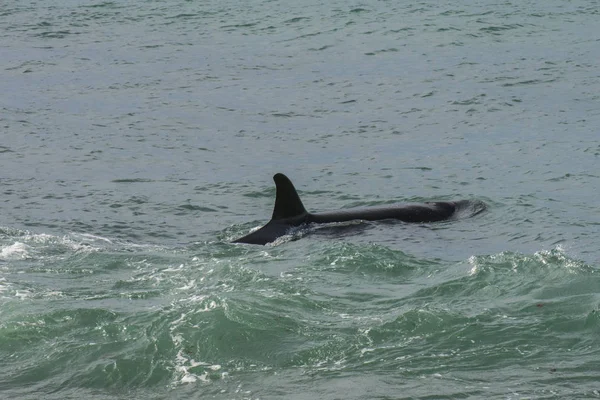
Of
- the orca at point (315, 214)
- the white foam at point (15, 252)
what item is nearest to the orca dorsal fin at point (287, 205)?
the orca at point (315, 214)

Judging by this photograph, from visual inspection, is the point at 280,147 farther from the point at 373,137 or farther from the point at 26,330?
the point at 26,330

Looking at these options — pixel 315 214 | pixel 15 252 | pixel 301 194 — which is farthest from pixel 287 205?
pixel 15 252

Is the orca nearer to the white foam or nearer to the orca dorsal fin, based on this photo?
the orca dorsal fin

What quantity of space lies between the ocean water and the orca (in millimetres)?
320

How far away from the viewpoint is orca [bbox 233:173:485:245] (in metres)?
14.8

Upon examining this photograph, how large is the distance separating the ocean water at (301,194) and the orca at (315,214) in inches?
12.6

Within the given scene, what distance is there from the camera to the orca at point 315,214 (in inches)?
581

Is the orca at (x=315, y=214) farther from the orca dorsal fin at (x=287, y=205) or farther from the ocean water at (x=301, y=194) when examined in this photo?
the ocean water at (x=301, y=194)

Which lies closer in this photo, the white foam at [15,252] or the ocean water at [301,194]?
the ocean water at [301,194]

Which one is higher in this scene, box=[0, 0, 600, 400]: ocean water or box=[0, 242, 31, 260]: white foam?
box=[0, 242, 31, 260]: white foam

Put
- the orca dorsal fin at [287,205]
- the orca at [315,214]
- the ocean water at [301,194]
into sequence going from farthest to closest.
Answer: the orca dorsal fin at [287,205]
the orca at [315,214]
the ocean water at [301,194]

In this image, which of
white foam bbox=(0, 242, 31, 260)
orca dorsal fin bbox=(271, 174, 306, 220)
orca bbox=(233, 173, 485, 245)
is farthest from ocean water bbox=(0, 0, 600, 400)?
orca dorsal fin bbox=(271, 174, 306, 220)

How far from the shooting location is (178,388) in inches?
373

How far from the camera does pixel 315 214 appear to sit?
603 inches
